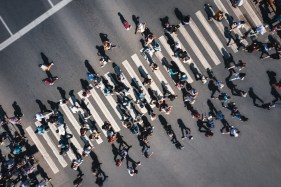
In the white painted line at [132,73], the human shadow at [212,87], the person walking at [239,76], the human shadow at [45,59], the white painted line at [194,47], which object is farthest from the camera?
the human shadow at [45,59]

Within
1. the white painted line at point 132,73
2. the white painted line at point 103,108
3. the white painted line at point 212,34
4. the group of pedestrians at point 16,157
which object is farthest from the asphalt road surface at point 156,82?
the group of pedestrians at point 16,157

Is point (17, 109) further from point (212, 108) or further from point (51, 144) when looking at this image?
point (212, 108)

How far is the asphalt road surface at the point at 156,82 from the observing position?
80.3 feet

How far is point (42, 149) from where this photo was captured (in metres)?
25.3

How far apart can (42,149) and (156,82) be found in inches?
414

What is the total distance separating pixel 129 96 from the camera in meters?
24.9

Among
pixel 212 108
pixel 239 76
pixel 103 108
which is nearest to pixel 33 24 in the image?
pixel 103 108

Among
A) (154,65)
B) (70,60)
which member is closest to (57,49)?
(70,60)

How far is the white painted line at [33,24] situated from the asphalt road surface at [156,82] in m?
0.28

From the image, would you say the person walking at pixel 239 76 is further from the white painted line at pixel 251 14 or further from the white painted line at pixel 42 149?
the white painted line at pixel 42 149

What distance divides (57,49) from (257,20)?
51.1ft

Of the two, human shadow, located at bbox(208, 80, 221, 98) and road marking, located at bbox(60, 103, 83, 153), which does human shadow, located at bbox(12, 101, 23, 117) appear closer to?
road marking, located at bbox(60, 103, 83, 153)

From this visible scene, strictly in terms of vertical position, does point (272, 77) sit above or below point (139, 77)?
below

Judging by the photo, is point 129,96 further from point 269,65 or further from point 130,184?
point 269,65
